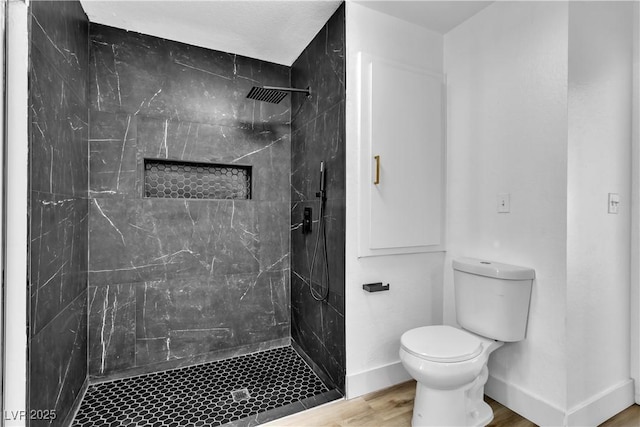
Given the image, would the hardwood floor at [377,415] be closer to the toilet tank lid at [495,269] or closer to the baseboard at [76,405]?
the toilet tank lid at [495,269]

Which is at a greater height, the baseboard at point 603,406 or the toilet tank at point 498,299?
the toilet tank at point 498,299

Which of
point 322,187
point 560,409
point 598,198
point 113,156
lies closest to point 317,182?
point 322,187

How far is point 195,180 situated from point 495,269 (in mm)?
2085

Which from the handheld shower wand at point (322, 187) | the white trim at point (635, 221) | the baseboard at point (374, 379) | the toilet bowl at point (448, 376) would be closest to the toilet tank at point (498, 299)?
the toilet bowl at point (448, 376)

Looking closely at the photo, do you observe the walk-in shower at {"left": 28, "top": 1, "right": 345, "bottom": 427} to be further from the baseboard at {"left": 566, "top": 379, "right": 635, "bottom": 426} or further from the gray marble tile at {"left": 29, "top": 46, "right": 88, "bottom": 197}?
the baseboard at {"left": 566, "top": 379, "right": 635, "bottom": 426}

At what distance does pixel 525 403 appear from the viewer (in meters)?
1.67

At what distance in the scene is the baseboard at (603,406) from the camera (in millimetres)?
1538

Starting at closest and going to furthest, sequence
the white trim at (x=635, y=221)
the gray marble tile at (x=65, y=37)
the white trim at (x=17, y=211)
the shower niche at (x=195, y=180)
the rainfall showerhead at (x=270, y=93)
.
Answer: the white trim at (x=17, y=211) < the gray marble tile at (x=65, y=37) < the white trim at (x=635, y=221) < the rainfall showerhead at (x=270, y=93) < the shower niche at (x=195, y=180)

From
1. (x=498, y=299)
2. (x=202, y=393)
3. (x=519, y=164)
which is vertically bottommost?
(x=202, y=393)

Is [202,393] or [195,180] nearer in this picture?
[202,393]

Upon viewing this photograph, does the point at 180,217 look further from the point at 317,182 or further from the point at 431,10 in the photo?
the point at 431,10

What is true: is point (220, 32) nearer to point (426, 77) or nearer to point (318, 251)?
point (426, 77)

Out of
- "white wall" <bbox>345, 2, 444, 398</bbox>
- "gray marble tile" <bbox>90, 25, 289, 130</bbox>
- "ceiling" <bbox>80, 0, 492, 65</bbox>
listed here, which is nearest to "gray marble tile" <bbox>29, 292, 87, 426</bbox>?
"gray marble tile" <bbox>90, 25, 289, 130</bbox>

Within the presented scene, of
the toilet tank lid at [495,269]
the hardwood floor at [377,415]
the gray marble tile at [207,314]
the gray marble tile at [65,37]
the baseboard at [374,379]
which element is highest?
the gray marble tile at [65,37]
